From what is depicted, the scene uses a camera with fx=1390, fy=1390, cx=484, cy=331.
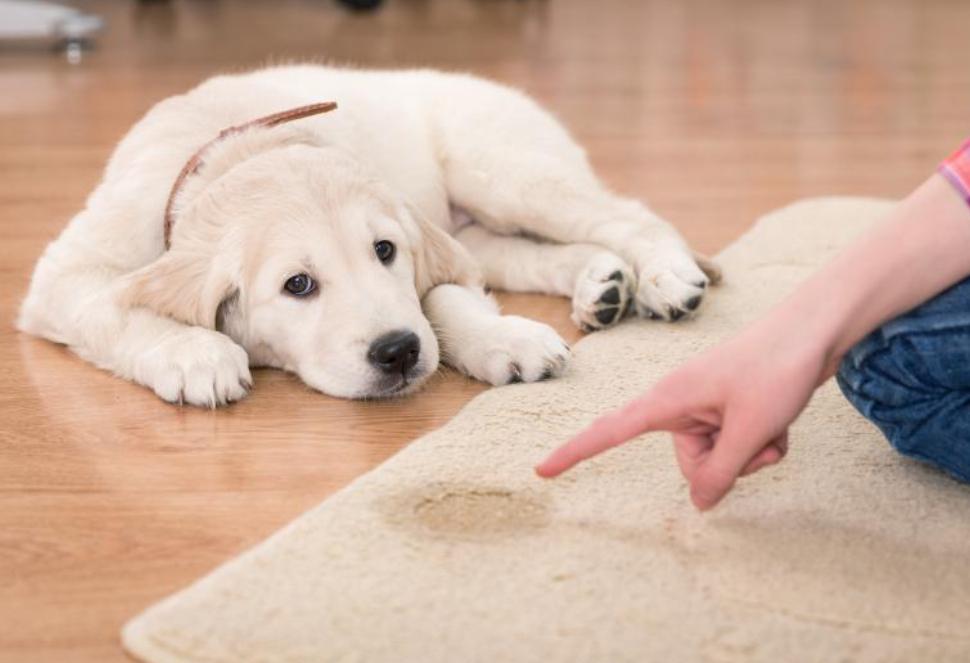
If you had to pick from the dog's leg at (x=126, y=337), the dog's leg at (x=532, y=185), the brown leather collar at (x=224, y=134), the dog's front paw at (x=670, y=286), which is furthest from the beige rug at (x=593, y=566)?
the dog's leg at (x=532, y=185)

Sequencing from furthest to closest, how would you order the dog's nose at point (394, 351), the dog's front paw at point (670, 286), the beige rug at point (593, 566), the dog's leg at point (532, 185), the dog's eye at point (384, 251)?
the dog's leg at point (532, 185)
the dog's front paw at point (670, 286)
the dog's eye at point (384, 251)
the dog's nose at point (394, 351)
the beige rug at point (593, 566)

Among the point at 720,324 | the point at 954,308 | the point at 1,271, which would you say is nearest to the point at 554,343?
the point at 720,324

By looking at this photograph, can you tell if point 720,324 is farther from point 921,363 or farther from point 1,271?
point 1,271

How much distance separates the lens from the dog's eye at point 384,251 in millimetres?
2018

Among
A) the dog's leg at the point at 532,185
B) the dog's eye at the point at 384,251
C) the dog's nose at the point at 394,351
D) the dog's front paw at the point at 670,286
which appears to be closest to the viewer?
the dog's nose at the point at 394,351

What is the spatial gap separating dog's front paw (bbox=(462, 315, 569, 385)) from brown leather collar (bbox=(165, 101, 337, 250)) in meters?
0.46

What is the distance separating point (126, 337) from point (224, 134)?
13.5 inches

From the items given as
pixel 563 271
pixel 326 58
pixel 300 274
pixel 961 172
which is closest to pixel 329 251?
pixel 300 274

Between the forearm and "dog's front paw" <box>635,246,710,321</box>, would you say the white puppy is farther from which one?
the forearm

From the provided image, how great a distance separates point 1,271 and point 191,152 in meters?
0.63

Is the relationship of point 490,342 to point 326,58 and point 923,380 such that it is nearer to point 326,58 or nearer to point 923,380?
point 923,380

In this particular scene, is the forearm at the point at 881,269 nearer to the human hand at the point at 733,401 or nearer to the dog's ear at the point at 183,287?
the human hand at the point at 733,401

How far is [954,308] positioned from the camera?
139 cm

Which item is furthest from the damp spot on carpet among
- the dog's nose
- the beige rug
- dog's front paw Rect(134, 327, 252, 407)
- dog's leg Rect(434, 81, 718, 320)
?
dog's leg Rect(434, 81, 718, 320)
